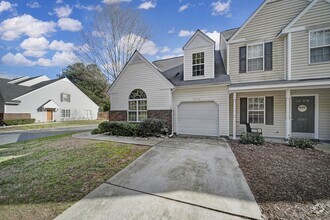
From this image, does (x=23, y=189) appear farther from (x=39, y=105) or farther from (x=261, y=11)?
(x=39, y=105)

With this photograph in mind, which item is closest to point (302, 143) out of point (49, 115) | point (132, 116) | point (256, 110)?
→ point (256, 110)

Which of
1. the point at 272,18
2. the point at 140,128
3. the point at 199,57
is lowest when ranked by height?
the point at 140,128

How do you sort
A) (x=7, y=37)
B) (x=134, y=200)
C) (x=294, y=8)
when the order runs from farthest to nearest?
(x=7, y=37), (x=294, y=8), (x=134, y=200)

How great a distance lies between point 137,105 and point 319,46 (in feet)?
36.7

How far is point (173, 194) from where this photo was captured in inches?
145

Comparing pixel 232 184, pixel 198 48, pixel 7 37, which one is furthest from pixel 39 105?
pixel 232 184

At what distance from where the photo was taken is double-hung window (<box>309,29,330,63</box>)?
8.42m

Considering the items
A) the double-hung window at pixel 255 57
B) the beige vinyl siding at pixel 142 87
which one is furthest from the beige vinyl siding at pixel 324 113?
the beige vinyl siding at pixel 142 87

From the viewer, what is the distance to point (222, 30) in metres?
13.2

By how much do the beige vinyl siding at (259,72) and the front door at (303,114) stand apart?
169 centimetres

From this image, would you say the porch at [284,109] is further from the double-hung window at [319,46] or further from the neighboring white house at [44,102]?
the neighboring white house at [44,102]

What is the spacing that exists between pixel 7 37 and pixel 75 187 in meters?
30.5

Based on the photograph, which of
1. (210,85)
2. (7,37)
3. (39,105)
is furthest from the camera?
(39,105)

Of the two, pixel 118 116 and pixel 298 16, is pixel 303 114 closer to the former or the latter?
pixel 298 16
